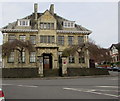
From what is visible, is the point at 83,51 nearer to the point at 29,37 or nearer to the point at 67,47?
the point at 67,47

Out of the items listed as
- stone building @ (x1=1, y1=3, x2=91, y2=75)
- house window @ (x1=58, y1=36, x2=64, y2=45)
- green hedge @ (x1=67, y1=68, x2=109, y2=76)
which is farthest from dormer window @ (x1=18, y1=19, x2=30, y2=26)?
green hedge @ (x1=67, y1=68, x2=109, y2=76)

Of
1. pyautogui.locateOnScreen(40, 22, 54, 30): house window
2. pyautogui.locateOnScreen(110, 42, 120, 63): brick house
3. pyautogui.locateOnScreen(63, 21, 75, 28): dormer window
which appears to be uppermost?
pyautogui.locateOnScreen(63, 21, 75, 28): dormer window

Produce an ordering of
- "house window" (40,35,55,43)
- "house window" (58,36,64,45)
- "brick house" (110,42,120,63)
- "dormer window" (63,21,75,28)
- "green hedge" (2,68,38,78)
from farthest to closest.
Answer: "brick house" (110,42,120,63) → "dormer window" (63,21,75,28) → "house window" (58,36,64,45) → "house window" (40,35,55,43) → "green hedge" (2,68,38,78)

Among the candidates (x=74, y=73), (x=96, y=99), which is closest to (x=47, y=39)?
(x=74, y=73)

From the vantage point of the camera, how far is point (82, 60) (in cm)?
4366

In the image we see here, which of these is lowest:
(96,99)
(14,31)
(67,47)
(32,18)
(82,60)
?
(96,99)

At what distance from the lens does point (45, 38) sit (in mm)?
41656

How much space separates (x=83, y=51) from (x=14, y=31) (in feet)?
47.3

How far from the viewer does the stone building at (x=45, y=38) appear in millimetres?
40594

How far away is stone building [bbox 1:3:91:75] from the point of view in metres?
40.6

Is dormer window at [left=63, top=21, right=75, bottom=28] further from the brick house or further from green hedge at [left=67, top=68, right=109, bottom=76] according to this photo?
the brick house

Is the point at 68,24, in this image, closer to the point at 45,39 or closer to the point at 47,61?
the point at 45,39

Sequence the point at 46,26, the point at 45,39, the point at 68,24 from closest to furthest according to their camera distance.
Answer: the point at 45,39
the point at 46,26
the point at 68,24

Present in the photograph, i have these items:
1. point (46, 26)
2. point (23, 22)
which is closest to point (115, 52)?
point (46, 26)
